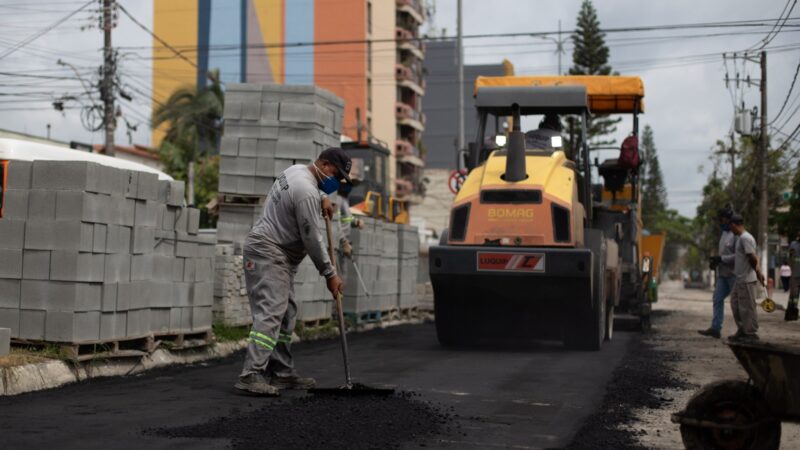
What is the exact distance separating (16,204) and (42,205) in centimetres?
29

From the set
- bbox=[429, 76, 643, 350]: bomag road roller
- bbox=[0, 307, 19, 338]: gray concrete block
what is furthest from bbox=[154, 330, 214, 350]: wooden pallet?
bbox=[429, 76, 643, 350]: bomag road roller

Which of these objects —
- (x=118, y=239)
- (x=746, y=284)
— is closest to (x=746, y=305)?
(x=746, y=284)

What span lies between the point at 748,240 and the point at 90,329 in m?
8.85

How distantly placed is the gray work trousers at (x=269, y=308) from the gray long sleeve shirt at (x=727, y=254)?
27.1ft

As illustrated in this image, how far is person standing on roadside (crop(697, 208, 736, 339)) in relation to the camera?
1495 cm

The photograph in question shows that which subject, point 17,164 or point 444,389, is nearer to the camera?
point 444,389

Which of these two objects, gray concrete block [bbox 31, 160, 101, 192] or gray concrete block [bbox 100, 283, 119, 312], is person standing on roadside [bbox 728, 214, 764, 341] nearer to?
gray concrete block [bbox 100, 283, 119, 312]

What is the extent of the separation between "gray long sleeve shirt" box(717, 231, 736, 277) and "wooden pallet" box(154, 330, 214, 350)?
7.37 meters

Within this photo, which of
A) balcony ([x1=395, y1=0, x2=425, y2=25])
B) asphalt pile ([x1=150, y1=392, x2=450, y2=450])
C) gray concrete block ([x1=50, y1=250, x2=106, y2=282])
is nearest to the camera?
asphalt pile ([x1=150, y1=392, x2=450, y2=450])

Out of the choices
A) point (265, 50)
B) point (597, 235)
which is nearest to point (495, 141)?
point (597, 235)

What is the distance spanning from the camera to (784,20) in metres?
26.6

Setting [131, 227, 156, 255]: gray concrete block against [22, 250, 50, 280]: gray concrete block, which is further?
[131, 227, 156, 255]: gray concrete block

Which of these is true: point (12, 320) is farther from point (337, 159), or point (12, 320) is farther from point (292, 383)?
point (337, 159)

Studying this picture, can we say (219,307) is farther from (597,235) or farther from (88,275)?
(597,235)
